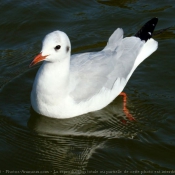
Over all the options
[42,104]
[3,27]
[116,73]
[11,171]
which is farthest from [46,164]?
[3,27]

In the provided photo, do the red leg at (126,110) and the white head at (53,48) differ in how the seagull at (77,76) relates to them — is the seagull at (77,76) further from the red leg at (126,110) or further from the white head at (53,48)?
the red leg at (126,110)

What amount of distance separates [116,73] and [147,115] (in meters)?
0.92

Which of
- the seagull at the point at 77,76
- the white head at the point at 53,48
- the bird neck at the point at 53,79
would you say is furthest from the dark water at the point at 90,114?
the white head at the point at 53,48

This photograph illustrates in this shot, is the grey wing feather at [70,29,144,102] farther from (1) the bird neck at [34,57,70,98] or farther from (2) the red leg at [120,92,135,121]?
(2) the red leg at [120,92,135,121]

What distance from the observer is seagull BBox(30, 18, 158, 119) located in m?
7.38

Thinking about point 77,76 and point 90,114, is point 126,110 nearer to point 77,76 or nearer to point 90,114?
point 90,114

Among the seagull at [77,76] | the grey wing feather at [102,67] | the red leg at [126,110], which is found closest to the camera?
the seagull at [77,76]

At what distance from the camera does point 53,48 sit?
7199mm

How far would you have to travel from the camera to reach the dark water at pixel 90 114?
23.7 ft

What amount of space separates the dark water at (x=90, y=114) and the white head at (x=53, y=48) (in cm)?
132

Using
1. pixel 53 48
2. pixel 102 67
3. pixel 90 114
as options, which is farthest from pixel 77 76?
pixel 53 48

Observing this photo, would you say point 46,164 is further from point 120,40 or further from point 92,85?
point 120,40

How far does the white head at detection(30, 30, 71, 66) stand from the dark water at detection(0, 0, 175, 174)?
4.33 ft

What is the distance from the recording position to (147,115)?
27.4 ft
